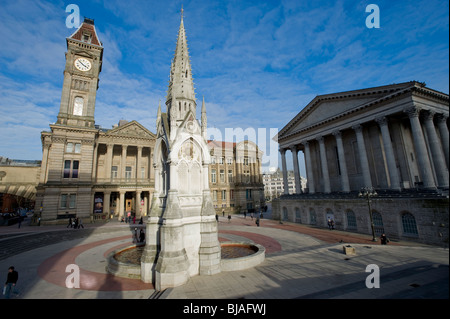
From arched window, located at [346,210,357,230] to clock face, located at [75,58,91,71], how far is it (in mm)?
49906

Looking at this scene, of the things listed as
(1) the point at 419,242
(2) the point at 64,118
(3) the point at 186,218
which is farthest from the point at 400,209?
(2) the point at 64,118

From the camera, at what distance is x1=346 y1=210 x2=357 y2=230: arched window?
2391 cm

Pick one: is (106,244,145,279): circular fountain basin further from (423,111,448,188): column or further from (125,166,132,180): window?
(125,166,132,180): window

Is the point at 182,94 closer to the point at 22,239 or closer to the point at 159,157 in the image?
the point at 159,157

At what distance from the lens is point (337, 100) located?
95.6ft

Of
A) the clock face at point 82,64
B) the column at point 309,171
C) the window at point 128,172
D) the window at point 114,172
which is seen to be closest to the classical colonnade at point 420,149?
the column at point 309,171

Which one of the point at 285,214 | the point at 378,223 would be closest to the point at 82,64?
the point at 285,214

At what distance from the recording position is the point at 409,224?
18.8 meters

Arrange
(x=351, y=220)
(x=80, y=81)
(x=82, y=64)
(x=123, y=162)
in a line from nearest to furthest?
1. (x=351, y=220)
2. (x=80, y=81)
3. (x=82, y=64)
4. (x=123, y=162)

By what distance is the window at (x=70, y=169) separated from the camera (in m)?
34.2

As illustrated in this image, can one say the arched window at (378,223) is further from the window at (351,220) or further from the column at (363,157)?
the column at (363,157)

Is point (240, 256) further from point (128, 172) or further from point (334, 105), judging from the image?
point (128, 172)

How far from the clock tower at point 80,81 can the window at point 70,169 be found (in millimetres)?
6808

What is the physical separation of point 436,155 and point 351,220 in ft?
35.4
